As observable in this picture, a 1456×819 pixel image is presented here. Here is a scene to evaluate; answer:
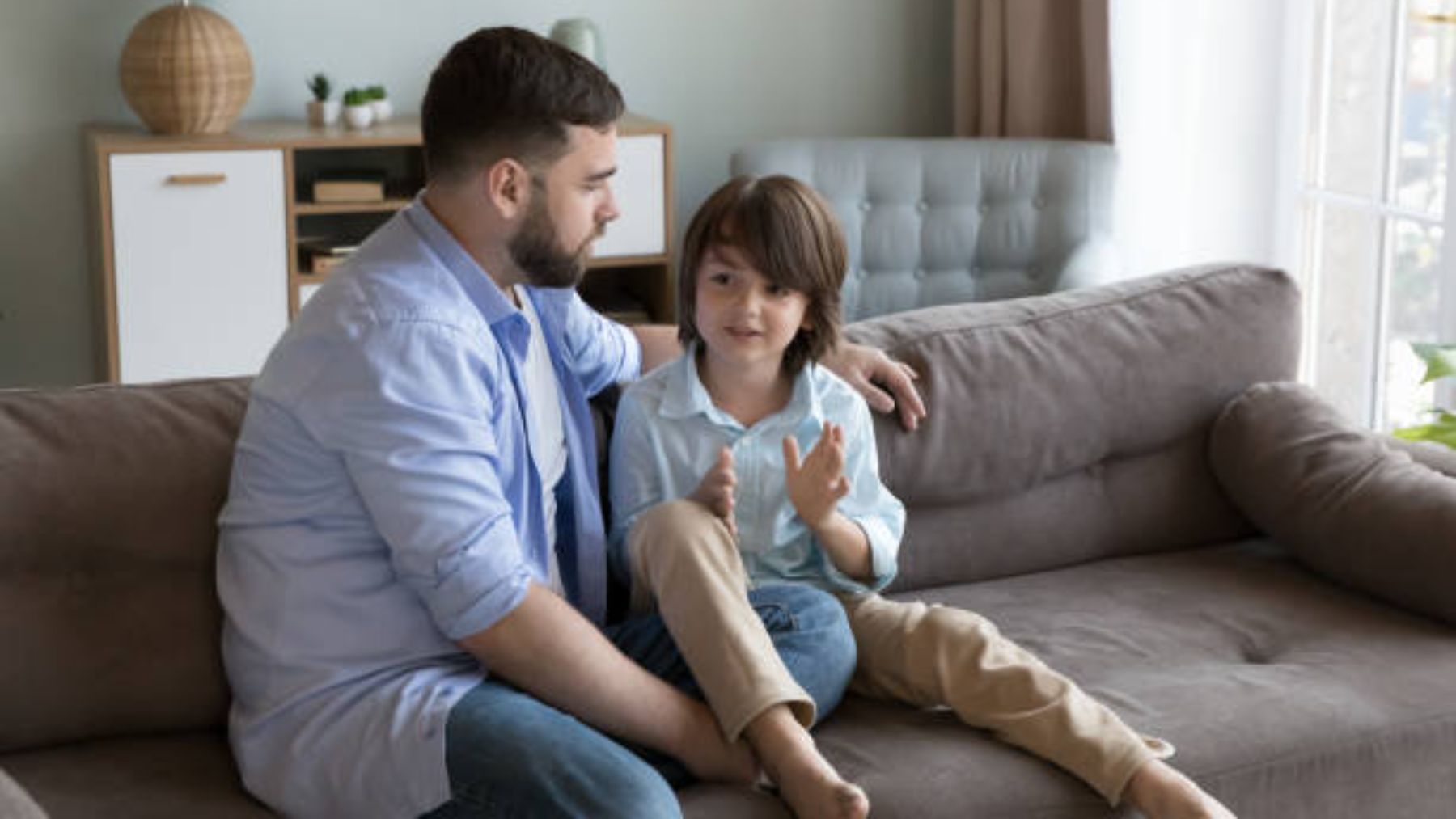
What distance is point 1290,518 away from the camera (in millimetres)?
2586

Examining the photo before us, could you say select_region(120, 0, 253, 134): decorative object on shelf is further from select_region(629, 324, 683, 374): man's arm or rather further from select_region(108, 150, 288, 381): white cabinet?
select_region(629, 324, 683, 374): man's arm

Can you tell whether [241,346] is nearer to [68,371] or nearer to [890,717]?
[68,371]

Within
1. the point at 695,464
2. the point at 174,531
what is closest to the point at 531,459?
the point at 695,464

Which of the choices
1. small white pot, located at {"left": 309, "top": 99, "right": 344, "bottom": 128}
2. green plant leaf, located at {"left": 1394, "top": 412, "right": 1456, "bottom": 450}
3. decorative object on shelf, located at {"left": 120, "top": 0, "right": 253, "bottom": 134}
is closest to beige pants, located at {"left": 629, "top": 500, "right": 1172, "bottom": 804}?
green plant leaf, located at {"left": 1394, "top": 412, "right": 1456, "bottom": 450}

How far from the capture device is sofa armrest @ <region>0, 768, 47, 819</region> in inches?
61.9

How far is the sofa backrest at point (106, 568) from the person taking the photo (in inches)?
79.1

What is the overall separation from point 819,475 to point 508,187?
469mm

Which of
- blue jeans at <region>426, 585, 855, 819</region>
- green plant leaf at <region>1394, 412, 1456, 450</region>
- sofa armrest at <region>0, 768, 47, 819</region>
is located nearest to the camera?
sofa armrest at <region>0, 768, 47, 819</region>

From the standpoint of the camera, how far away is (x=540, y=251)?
200cm

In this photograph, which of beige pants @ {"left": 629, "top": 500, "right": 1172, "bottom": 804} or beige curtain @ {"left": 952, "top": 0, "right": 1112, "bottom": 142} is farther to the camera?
beige curtain @ {"left": 952, "top": 0, "right": 1112, "bottom": 142}

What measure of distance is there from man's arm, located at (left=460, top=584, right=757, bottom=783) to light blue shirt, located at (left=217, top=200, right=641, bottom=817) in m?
0.03

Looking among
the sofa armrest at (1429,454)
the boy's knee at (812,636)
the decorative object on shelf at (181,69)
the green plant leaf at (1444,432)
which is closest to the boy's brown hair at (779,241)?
the boy's knee at (812,636)

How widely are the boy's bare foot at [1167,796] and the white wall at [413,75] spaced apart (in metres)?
3.04

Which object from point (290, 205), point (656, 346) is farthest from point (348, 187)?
point (656, 346)
